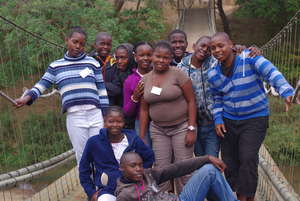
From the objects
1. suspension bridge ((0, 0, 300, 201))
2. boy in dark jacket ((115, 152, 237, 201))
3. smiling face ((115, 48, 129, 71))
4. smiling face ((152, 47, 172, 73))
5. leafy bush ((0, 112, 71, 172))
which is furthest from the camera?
leafy bush ((0, 112, 71, 172))

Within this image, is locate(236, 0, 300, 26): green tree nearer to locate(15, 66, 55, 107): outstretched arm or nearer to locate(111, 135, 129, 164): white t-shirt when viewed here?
locate(15, 66, 55, 107): outstretched arm

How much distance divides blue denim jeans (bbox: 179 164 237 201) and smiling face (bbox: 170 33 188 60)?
1.25 meters

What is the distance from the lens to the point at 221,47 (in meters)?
2.98

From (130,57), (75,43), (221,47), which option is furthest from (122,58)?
(221,47)

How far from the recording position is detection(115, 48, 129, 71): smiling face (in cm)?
380

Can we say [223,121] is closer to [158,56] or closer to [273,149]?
[158,56]

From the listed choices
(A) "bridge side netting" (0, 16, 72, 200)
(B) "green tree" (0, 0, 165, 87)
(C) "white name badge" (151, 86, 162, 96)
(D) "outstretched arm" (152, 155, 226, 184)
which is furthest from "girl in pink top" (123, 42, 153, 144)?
(B) "green tree" (0, 0, 165, 87)

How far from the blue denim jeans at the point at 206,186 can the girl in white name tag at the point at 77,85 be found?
3.45 feet

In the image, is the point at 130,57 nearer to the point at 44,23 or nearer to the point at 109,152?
the point at 109,152

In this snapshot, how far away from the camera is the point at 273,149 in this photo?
369 inches

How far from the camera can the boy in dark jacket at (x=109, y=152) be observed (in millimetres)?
3000

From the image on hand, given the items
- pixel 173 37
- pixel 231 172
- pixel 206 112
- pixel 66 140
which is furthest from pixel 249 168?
pixel 66 140

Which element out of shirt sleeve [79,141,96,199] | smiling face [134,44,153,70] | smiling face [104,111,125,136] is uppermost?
smiling face [134,44,153,70]

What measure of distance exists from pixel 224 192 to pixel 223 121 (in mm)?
629
